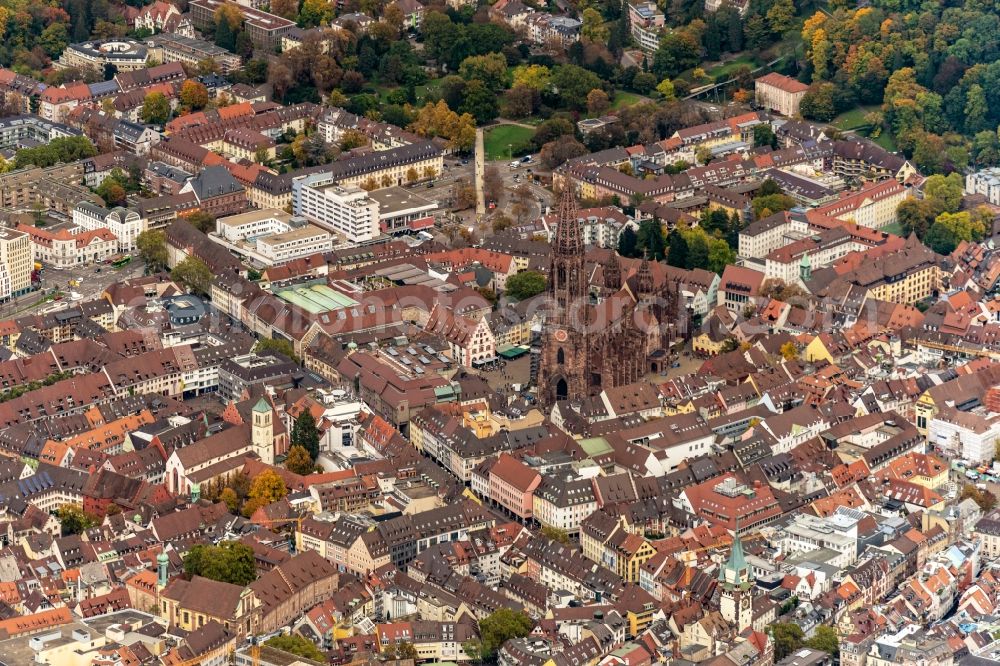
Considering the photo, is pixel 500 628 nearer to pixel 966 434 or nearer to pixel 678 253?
pixel 966 434

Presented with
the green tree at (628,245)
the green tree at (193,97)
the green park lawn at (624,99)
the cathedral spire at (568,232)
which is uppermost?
the cathedral spire at (568,232)

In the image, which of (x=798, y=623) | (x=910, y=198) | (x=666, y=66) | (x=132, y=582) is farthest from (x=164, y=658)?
(x=666, y=66)

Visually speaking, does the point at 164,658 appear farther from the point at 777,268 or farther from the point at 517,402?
the point at 777,268

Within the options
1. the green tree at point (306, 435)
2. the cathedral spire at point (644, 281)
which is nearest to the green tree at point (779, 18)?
the cathedral spire at point (644, 281)

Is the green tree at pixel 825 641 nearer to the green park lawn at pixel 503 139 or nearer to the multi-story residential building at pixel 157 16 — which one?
the green park lawn at pixel 503 139

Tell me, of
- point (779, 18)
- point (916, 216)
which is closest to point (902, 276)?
point (916, 216)

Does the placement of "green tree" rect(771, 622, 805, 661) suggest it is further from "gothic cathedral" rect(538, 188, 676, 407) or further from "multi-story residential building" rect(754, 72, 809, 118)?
"multi-story residential building" rect(754, 72, 809, 118)
